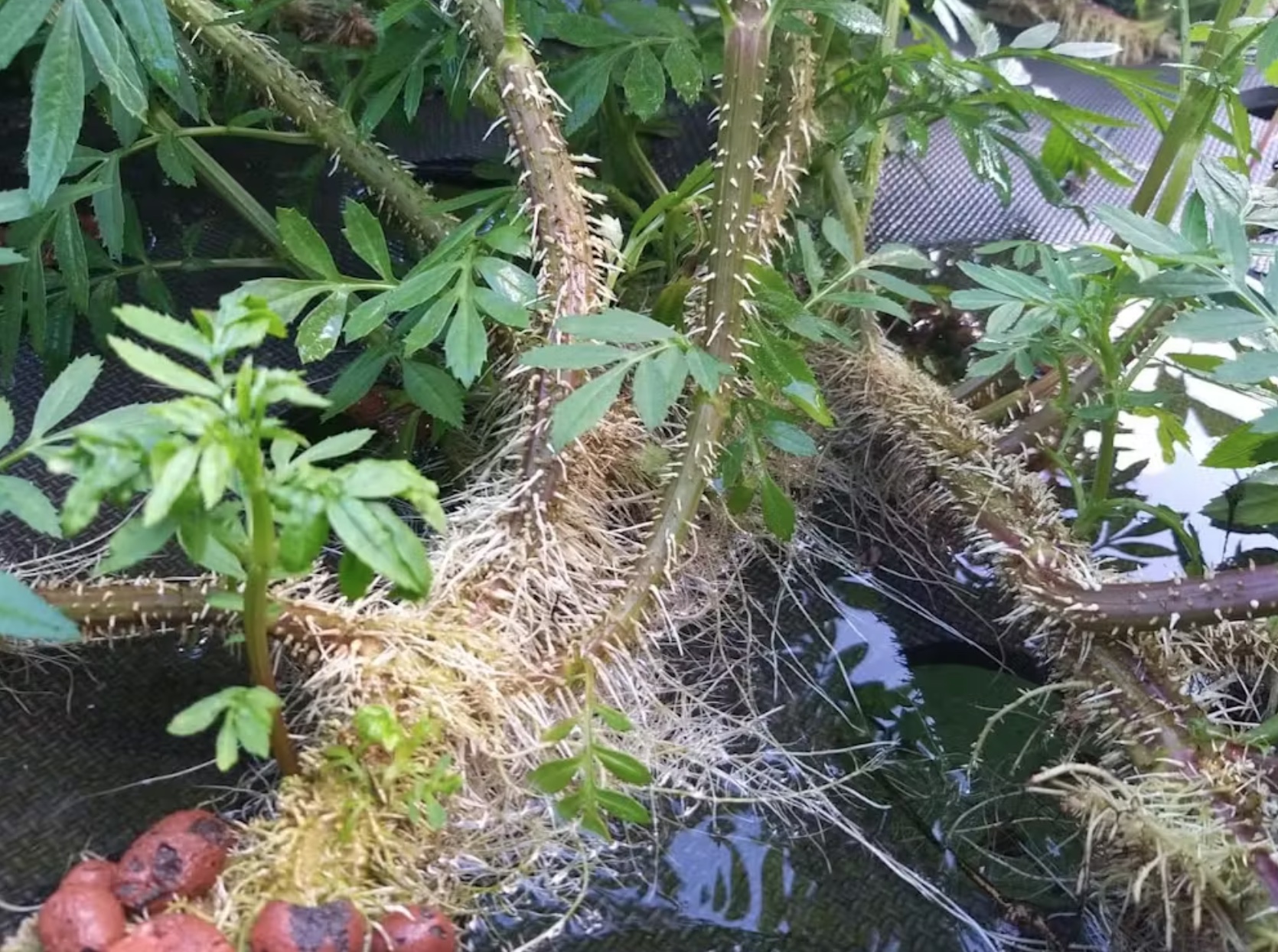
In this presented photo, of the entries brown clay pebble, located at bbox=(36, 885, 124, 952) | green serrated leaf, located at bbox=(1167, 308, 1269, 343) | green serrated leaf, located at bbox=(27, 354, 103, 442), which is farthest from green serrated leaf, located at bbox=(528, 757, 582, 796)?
green serrated leaf, located at bbox=(1167, 308, 1269, 343)

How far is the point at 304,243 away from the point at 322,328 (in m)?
0.07

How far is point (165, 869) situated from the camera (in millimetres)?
551

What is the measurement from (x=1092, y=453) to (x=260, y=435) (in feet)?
2.89

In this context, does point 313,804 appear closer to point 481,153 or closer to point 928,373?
point 928,373

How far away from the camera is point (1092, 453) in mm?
1081

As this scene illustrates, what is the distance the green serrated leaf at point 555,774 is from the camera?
0.60 m

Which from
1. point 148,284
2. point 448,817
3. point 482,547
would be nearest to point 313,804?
point 448,817

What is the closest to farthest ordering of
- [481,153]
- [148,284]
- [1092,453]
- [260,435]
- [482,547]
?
[260,435] < [482,547] < [148,284] < [1092,453] < [481,153]

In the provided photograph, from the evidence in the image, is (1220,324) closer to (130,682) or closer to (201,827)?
(201,827)

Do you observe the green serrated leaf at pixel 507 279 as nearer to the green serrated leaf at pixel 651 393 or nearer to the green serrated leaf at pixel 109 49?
the green serrated leaf at pixel 651 393

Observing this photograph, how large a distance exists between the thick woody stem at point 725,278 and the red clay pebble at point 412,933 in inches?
8.6

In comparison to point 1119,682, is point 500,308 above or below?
above

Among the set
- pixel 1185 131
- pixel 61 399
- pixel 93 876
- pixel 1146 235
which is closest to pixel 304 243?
pixel 61 399

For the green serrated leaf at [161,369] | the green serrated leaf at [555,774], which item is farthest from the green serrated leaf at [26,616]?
the green serrated leaf at [555,774]
